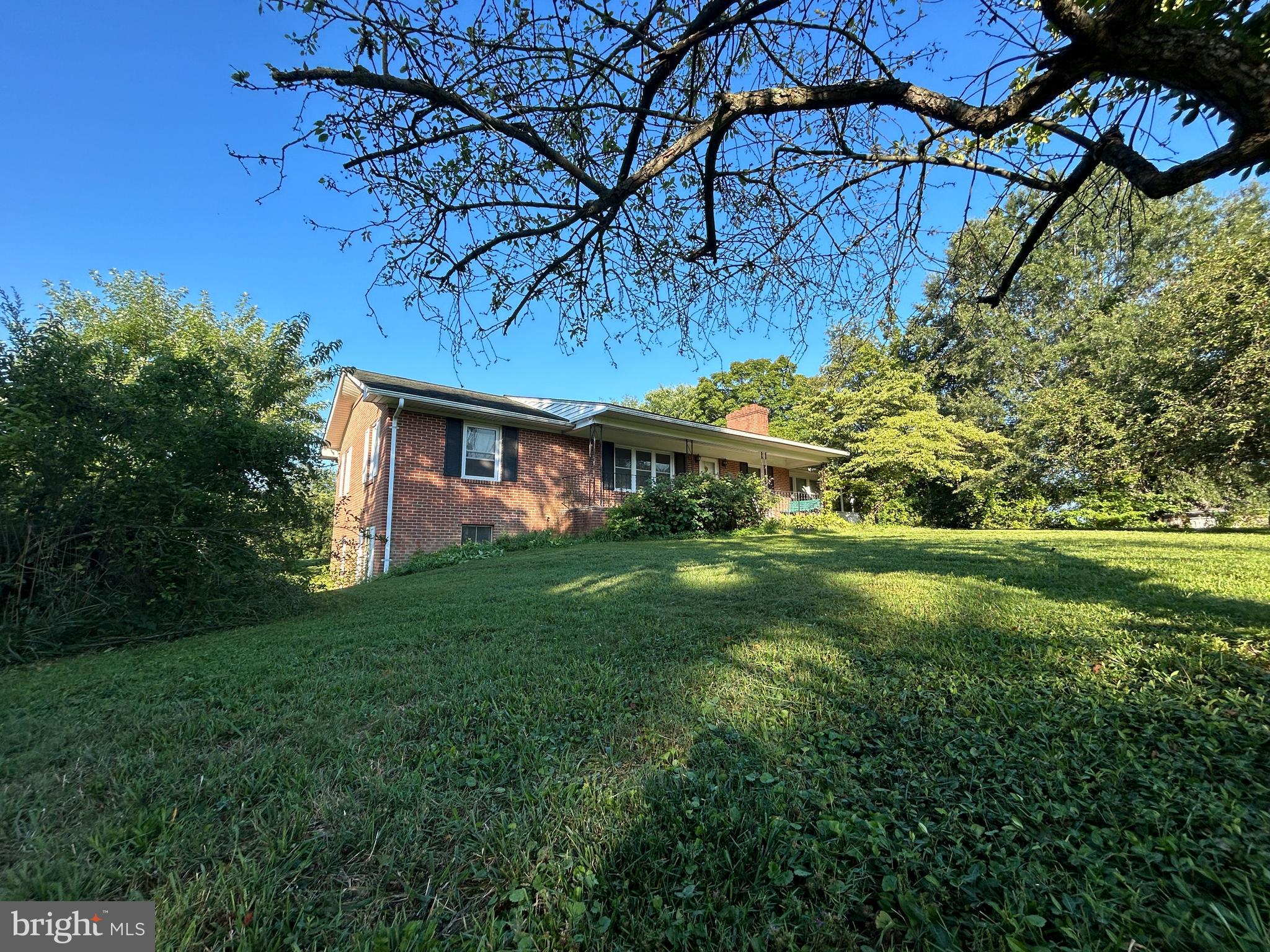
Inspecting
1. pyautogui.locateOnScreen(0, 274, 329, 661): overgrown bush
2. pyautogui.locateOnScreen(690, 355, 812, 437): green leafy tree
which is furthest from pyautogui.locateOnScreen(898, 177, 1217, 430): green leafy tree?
pyautogui.locateOnScreen(0, 274, 329, 661): overgrown bush

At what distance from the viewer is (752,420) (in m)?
18.4

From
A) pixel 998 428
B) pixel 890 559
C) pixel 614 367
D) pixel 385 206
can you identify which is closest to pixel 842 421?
pixel 998 428

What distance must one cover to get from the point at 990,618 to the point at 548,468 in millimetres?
11099

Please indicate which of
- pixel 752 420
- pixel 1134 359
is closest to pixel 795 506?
pixel 752 420

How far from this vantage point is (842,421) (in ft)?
67.3

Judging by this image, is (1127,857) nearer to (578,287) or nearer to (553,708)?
(553,708)

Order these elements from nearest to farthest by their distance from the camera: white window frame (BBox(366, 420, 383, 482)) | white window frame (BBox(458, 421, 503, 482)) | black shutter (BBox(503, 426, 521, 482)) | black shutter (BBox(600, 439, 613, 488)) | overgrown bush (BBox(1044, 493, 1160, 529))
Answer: white window frame (BBox(366, 420, 383, 482)) < white window frame (BBox(458, 421, 503, 482)) < black shutter (BBox(503, 426, 521, 482)) < overgrown bush (BBox(1044, 493, 1160, 529)) < black shutter (BBox(600, 439, 613, 488))

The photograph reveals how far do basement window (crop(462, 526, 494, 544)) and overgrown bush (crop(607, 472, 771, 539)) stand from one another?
9.59 ft

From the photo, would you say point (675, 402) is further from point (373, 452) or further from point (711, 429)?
point (373, 452)

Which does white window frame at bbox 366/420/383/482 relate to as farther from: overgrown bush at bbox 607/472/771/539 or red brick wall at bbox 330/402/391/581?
overgrown bush at bbox 607/472/771/539

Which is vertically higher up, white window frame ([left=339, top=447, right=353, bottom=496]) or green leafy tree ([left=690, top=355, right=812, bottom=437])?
green leafy tree ([left=690, top=355, right=812, bottom=437])

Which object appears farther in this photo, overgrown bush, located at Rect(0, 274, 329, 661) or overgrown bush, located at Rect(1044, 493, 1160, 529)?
overgrown bush, located at Rect(1044, 493, 1160, 529)

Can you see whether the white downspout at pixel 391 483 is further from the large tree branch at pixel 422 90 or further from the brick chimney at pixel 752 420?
the brick chimney at pixel 752 420

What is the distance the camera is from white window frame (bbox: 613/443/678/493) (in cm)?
1504
